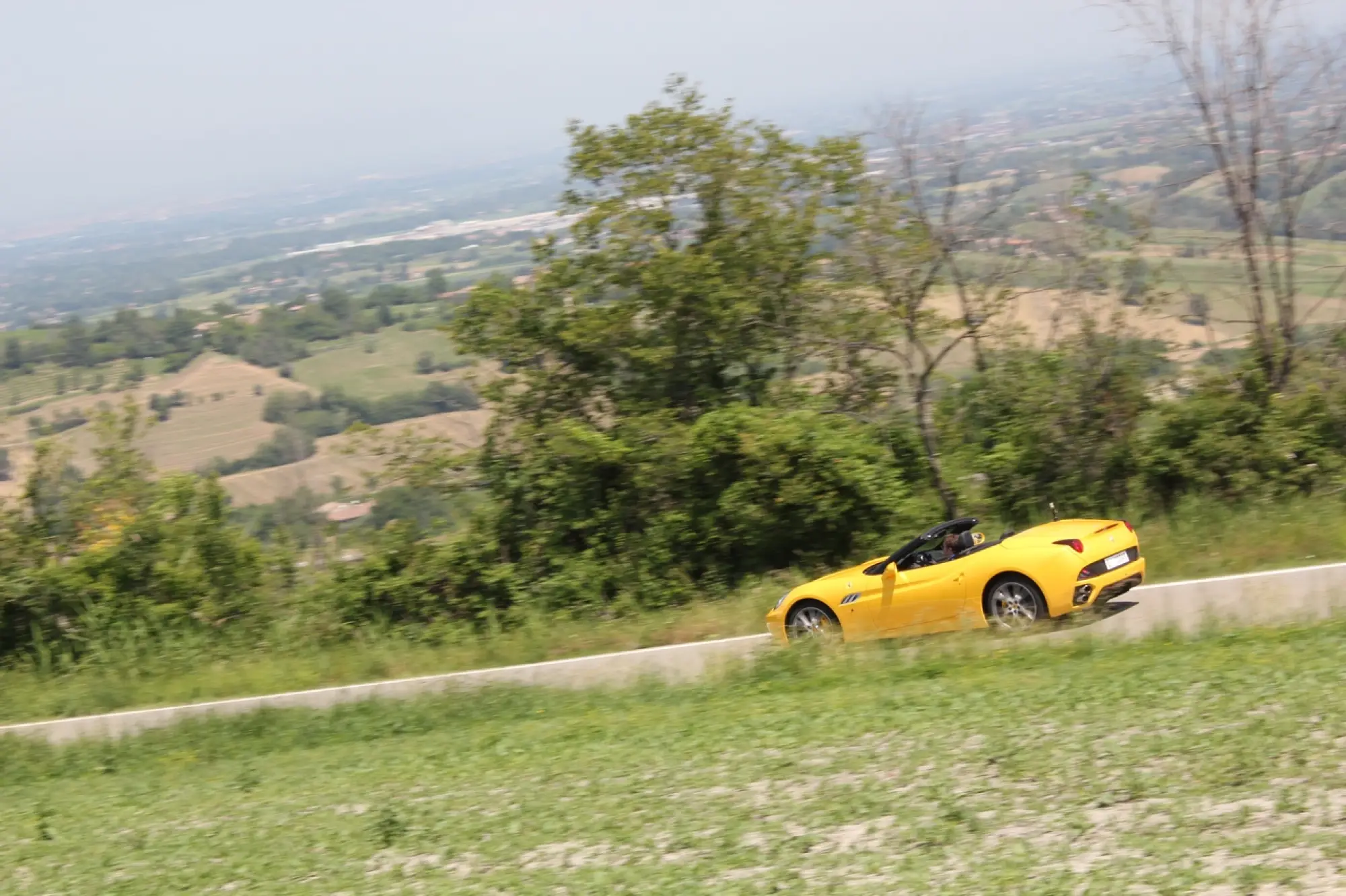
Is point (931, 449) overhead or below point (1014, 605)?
overhead

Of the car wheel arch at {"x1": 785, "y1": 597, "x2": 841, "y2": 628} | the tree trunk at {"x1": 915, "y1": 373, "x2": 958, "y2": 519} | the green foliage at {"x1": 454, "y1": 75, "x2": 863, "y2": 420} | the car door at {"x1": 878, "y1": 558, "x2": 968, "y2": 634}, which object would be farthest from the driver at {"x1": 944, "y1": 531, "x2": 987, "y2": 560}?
the green foliage at {"x1": 454, "y1": 75, "x2": 863, "y2": 420}

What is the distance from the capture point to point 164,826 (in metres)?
9.16

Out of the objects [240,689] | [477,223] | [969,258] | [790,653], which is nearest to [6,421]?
[240,689]

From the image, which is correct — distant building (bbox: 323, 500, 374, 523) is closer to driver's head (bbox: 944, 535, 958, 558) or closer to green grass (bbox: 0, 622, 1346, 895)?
green grass (bbox: 0, 622, 1346, 895)

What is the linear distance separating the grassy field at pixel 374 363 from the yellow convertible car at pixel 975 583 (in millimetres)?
30185

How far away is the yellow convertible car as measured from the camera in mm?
11219

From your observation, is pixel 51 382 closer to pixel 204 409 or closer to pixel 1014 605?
pixel 204 409

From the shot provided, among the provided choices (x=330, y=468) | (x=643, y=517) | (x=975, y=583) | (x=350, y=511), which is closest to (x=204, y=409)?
(x=330, y=468)

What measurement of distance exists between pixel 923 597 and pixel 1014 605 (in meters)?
1.01

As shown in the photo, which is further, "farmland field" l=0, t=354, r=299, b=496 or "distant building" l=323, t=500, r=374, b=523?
"farmland field" l=0, t=354, r=299, b=496

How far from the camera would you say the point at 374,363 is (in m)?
51.2

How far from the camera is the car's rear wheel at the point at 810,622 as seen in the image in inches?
514

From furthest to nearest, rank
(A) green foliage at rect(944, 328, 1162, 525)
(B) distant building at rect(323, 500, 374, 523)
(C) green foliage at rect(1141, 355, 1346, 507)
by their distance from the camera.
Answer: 1. (B) distant building at rect(323, 500, 374, 523)
2. (A) green foliage at rect(944, 328, 1162, 525)
3. (C) green foliage at rect(1141, 355, 1346, 507)

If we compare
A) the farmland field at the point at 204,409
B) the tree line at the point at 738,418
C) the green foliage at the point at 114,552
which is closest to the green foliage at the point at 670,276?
the tree line at the point at 738,418
